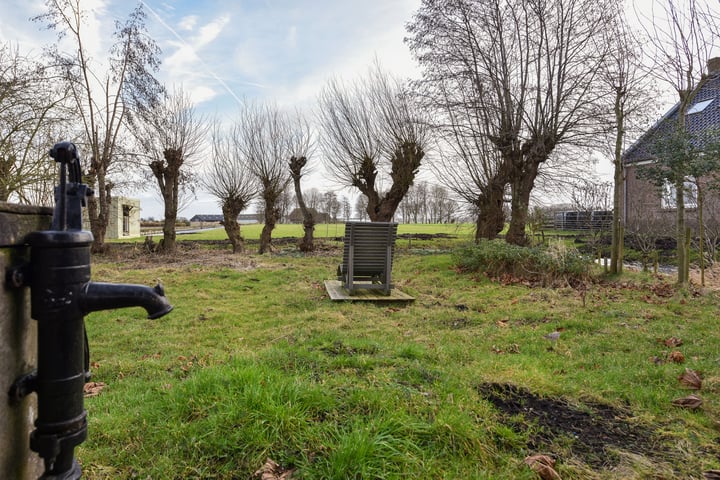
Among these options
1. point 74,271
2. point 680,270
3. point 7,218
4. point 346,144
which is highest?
point 346,144

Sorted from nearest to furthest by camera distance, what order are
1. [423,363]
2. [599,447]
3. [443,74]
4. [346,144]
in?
Result: [599,447] < [423,363] < [443,74] < [346,144]

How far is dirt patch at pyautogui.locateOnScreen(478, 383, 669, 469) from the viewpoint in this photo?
7.25 ft

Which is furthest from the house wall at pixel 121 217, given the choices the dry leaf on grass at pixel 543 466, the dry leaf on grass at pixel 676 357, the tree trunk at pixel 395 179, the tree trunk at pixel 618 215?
the dry leaf on grass at pixel 543 466

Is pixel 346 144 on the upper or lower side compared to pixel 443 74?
lower

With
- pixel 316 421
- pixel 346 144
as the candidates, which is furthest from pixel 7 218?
pixel 346 144

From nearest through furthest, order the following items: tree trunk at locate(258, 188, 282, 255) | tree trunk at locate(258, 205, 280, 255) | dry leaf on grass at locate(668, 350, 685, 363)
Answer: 1. dry leaf on grass at locate(668, 350, 685, 363)
2. tree trunk at locate(258, 205, 280, 255)
3. tree trunk at locate(258, 188, 282, 255)

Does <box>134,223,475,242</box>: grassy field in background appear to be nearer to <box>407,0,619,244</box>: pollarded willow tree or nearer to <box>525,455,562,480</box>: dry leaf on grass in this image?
<box>407,0,619,244</box>: pollarded willow tree

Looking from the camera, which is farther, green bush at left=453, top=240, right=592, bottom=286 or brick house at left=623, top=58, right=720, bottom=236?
green bush at left=453, top=240, right=592, bottom=286

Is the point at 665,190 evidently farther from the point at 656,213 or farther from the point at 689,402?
the point at 656,213

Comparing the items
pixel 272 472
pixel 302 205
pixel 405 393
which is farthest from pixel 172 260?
pixel 272 472

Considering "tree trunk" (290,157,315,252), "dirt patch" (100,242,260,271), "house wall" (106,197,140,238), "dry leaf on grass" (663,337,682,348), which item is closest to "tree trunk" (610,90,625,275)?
"dry leaf on grass" (663,337,682,348)

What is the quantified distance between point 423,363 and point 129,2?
1916cm

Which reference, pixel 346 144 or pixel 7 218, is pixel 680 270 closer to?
pixel 7 218

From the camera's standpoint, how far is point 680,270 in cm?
741
